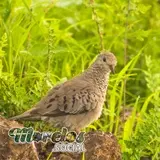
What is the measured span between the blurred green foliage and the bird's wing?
0.40 m

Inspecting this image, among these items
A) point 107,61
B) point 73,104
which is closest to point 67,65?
point 107,61

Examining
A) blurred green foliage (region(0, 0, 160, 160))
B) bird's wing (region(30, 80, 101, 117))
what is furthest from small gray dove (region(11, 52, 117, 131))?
blurred green foliage (region(0, 0, 160, 160))

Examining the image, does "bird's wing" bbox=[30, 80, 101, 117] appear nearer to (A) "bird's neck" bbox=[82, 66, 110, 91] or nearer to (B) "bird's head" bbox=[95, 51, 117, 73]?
(A) "bird's neck" bbox=[82, 66, 110, 91]

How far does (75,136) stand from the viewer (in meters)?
5.73

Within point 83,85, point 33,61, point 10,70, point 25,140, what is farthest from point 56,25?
point 25,140

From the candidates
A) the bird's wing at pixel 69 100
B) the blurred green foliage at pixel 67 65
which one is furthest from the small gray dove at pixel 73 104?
the blurred green foliage at pixel 67 65

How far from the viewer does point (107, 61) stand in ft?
19.7

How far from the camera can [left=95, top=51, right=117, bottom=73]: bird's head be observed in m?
5.98

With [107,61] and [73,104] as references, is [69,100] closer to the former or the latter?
[73,104]

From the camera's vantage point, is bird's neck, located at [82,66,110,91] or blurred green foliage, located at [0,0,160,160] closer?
bird's neck, located at [82,66,110,91]

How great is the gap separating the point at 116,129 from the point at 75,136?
99 centimetres

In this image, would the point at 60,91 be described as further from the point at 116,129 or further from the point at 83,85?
the point at 116,129

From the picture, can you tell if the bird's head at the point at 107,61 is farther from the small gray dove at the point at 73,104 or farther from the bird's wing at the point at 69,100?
the bird's wing at the point at 69,100

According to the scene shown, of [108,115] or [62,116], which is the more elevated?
[62,116]
